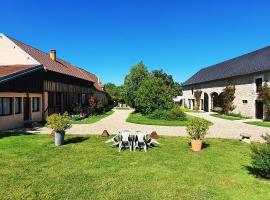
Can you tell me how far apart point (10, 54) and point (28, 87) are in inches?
230

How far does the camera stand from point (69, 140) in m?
14.7

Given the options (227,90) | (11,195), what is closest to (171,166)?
(11,195)

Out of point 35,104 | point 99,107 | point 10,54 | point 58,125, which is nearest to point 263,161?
point 58,125

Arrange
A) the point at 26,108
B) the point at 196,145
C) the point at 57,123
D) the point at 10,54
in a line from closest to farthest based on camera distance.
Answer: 1. the point at 196,145
2. the point at 57,123
3. the point at 26,108
4. the point at 10,54

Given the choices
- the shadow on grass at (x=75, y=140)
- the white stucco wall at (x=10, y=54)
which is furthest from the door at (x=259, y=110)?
the white stucco wall at (x=10, y=54)

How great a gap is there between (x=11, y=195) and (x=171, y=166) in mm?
5117

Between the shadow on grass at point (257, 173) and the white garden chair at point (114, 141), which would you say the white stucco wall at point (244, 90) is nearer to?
the white garden chair at point (114, 141)

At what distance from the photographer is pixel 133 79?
42094mm

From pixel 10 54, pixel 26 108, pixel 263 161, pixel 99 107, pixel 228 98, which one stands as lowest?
pixel 263 161

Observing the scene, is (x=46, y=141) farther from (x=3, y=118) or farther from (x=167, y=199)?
(x=167, y=199)

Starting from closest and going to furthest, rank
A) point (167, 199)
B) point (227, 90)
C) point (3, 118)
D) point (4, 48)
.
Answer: point (167, 199) → point (3, 118) → point (4, 48) → point (227, 90)

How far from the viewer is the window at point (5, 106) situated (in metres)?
19.2

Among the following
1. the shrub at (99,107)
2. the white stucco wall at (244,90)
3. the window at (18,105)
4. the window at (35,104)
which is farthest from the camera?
the shrub at (99,107)

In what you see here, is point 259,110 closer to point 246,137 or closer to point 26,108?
point 246,137
